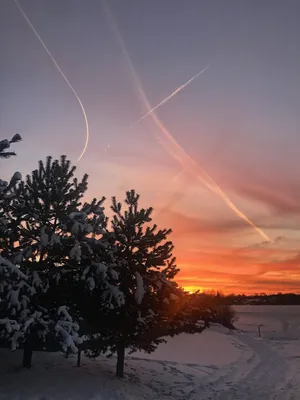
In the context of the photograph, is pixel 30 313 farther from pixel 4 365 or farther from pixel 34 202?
pixel 34 202

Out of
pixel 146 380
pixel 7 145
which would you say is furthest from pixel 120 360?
pixel 7 145

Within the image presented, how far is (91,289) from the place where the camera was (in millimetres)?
12773

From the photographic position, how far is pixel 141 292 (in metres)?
13.8

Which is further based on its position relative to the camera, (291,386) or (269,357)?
(269,357)

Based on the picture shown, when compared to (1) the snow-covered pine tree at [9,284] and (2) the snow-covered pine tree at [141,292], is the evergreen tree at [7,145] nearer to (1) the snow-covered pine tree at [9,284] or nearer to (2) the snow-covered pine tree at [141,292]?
(1) the snow-covered pine tree at [9,284]

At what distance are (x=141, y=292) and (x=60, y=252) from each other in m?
3.12

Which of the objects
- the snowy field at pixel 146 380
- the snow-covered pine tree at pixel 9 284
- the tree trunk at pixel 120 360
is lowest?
the snowy field at pixel 146 380

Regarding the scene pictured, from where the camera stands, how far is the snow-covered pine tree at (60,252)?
12914 mm

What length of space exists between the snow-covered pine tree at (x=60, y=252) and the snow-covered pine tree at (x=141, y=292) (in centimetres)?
68

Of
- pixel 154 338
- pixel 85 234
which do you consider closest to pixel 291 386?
pixel 154 338

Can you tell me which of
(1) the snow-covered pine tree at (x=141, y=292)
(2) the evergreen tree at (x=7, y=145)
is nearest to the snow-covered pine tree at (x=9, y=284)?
(2) the evergreen tree at (x=7, y=145)

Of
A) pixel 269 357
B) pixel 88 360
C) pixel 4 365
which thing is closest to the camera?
Result: pixel 4 365

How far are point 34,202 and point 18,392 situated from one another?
249 inches

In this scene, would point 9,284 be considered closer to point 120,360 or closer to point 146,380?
point 120,360
